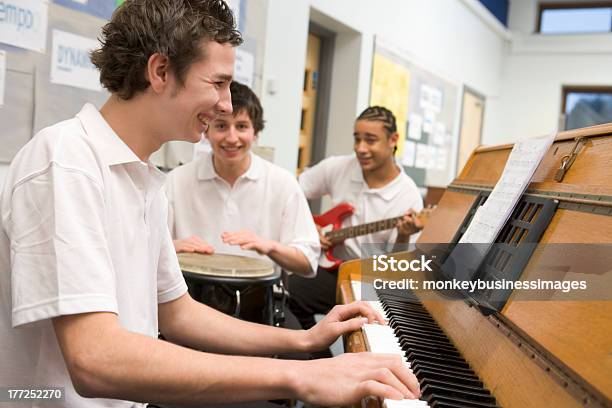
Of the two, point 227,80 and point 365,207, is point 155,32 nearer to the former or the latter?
point 227,80

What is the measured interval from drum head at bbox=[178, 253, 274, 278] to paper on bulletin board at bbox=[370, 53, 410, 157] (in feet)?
11.3

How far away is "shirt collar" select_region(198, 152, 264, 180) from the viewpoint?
2580 mm

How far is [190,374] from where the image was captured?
96 centimetres

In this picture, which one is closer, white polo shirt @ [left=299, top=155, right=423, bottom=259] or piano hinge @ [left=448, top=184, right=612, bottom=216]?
piano hinge @ [left=448, top=184, right=612, bottom=216]

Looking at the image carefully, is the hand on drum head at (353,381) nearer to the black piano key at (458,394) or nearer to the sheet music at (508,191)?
the black piano key at (458,394)

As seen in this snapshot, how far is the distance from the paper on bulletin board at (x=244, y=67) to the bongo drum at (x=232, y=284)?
1.81 metres

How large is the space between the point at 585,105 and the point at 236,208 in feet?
25.1

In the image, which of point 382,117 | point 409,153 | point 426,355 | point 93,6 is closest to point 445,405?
point 426,355

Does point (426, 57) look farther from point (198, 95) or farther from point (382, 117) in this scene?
point (198, 95)

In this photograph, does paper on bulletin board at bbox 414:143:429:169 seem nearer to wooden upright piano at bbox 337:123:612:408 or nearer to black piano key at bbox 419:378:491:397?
wooden upright piano at bbox 337:123:612:408

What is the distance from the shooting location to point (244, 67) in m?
3.80

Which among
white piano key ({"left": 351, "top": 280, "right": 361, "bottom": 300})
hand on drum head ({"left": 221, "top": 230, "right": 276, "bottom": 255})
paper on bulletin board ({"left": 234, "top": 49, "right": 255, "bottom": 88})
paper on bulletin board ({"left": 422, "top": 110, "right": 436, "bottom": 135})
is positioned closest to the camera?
white piano key ({"left": 351, "top": 280, "right": 361, "bottom": 300})

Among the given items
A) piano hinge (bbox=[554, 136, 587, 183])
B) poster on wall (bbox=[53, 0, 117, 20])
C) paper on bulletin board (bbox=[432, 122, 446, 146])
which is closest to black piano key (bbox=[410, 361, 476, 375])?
piano hinge (bbox=[554, 136, 587, 183])

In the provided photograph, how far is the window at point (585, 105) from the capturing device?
866 cm
